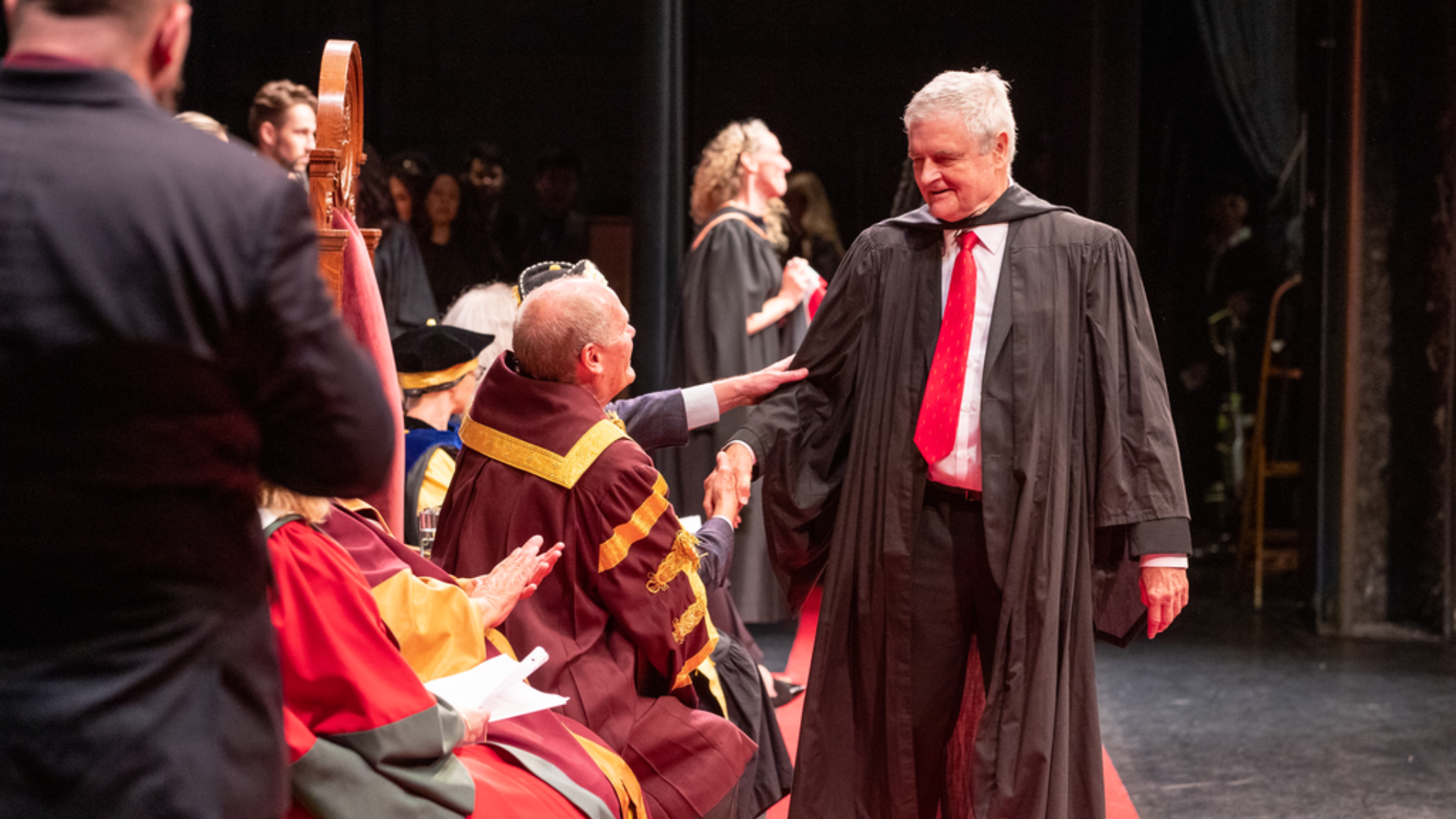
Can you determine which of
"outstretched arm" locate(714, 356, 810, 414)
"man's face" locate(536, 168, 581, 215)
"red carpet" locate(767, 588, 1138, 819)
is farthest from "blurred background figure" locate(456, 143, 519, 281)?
"outstretched arm" locate(714, 356, 810, 414)

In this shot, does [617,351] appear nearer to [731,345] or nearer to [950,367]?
[950,367]

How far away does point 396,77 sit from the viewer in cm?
616

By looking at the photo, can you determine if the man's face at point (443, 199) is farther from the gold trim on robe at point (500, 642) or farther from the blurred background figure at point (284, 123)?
the gold trim on robe at point (500, 642)

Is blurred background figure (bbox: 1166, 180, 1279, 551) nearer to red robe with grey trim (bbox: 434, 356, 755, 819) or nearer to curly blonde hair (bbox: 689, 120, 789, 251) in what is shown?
curly blonde hair (bbox: 689, 120, 789, 251)

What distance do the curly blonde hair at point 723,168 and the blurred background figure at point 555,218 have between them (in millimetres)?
1385

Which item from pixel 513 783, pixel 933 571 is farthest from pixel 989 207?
pixel 513 783

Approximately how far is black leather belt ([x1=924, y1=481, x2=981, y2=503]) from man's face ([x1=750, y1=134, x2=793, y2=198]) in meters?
2.54

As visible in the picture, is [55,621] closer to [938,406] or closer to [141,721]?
[141,721]

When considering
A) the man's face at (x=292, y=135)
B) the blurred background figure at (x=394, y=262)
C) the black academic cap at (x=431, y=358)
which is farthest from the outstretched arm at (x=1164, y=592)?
the blurred background figure at (x=394, y=262)

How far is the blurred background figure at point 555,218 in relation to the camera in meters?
6.36

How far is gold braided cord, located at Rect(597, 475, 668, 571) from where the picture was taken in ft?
7.91

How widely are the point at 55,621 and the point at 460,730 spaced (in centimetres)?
77

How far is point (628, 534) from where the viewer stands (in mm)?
2418

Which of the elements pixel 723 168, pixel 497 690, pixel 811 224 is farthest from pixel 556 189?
pixel 497 690
